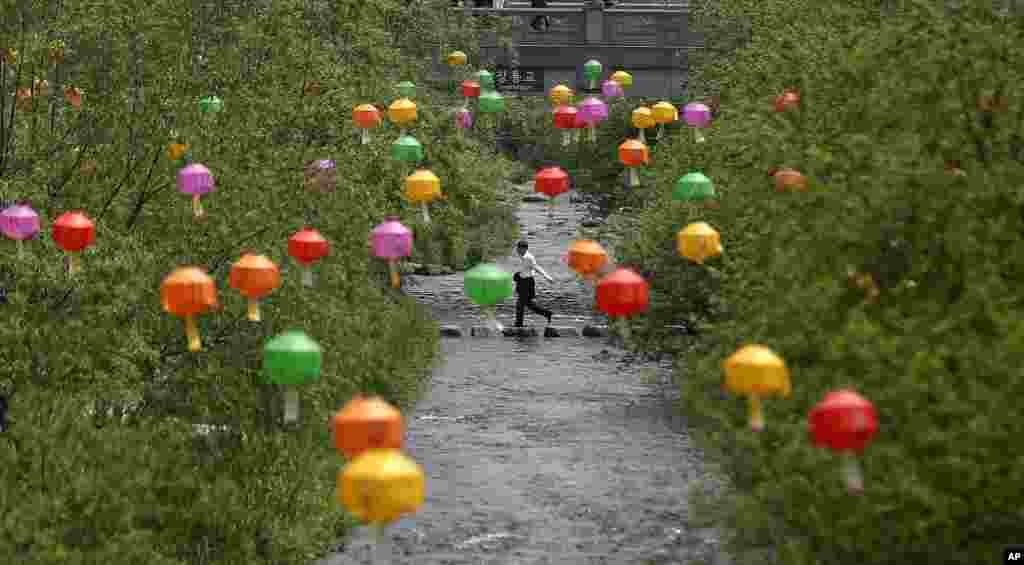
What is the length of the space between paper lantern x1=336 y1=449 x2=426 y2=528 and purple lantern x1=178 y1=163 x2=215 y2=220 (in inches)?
427

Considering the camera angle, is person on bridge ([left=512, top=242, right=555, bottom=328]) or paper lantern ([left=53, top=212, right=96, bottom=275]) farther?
person on bridge ([left=512, top=242, right=555, bottom=328])

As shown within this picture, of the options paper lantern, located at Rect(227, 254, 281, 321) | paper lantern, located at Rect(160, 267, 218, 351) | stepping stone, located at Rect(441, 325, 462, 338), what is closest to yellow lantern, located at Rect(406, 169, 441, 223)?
paper lantern, located at Rect(227, 254, 281, 321)

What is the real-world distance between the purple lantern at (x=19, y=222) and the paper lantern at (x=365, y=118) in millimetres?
7820

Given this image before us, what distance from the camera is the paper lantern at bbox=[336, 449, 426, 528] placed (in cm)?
1248

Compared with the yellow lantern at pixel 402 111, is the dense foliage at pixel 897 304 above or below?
below

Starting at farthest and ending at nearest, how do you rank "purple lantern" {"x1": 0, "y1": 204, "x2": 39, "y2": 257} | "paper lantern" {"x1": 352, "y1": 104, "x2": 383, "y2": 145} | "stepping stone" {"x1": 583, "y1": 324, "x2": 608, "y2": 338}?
"stepping stone" {"x1": 583, "y1": 324, "x2": 608, "y2": 338}, "paper lantern" {"x1": 352, "y1": 104, "x2": 383, "y2": 145}, "purple lantern" {"x1": 0, "y1": 204, "x2": 39, "y2": 257}

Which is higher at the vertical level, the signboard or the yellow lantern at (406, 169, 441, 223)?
the signboard

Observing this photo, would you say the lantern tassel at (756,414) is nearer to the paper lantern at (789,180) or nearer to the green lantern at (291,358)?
the paper lantern at (789,180)

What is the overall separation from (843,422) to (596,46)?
182ft

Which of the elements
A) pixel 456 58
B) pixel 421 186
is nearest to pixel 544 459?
pixel 421 186

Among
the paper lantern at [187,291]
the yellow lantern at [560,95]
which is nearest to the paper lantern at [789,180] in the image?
the paper lantern at [187,291]

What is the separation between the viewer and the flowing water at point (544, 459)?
81.3 feet

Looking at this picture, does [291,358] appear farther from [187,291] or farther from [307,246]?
[307,246]

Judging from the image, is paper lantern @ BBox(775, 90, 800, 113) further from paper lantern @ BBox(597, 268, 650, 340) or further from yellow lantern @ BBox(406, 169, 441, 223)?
yellow lantern @ BBox(406, 169, 441, 223)
